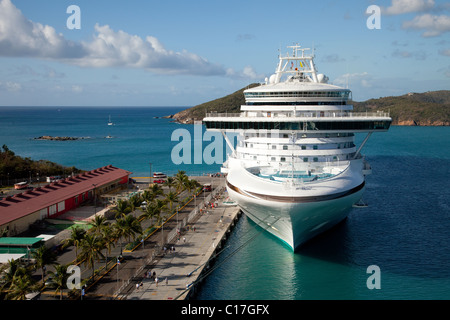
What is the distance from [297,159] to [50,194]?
2786 cm

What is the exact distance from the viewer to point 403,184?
62.8 m

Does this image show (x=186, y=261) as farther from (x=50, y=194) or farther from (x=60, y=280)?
(x=50, y=194)

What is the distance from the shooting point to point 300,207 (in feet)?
91.0

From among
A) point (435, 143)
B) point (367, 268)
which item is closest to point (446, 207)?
point (367, 268)

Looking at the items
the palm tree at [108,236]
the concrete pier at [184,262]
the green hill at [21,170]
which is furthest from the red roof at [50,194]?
the concrete pier at [184,262]

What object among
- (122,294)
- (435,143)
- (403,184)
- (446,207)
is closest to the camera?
(122,294)

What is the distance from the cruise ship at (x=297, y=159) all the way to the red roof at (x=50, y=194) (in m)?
18.9

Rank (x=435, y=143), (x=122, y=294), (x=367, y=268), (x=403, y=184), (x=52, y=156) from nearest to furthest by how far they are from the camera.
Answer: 1. (x=122, y=294)
2. (x=367, y=268)
3. (x=403, y=184)
4. (x=52, y=156)
5. (x=435, y=143)

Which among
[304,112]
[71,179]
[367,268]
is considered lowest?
[367,268]

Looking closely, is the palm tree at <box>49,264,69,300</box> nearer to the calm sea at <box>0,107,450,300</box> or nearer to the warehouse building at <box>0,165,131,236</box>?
the calm sea at <box>0,107,450,300</box>

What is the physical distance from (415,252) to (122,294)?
2373cm

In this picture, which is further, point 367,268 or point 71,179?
point 71,179
